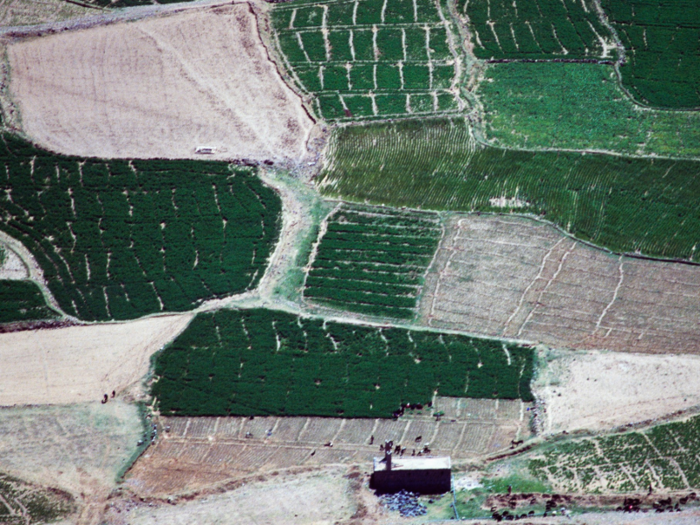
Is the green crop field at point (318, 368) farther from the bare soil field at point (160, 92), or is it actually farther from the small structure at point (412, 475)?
the bare soil field at point (160, 92)

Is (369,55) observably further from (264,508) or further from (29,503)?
(29,503)

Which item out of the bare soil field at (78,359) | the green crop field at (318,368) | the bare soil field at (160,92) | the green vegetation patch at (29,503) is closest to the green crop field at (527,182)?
the bare soil field at (160,92)

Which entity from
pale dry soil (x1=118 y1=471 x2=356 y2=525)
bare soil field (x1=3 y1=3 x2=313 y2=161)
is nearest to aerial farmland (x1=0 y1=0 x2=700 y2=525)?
pale dry soil (x1=118 y1=471 x2=356 y2=525)

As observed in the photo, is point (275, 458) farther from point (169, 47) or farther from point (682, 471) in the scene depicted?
point (169, 47)

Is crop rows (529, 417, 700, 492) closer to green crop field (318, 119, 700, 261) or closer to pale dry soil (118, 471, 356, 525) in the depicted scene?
pale dry soil (118, 471, 356, 525)

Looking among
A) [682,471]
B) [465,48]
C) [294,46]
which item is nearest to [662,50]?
[465,48]

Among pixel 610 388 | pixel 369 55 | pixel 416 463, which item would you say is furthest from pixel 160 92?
pixel 610 388

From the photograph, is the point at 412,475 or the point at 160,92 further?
the point at 160,92
